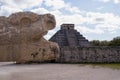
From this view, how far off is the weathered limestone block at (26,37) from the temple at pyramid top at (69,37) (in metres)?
22.6

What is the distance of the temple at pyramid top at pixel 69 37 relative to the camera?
42.4m

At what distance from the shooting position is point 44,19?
50.9 ft

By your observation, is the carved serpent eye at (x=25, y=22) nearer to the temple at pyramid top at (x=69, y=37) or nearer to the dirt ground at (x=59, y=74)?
the dirt ground at (x=59, y=74)

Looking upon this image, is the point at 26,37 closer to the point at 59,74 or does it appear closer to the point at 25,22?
the point at 25,22

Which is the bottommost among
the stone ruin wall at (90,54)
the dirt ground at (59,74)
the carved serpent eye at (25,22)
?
the dirt ground at (59,74)

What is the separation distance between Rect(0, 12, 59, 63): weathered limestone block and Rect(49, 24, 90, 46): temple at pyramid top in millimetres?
22642

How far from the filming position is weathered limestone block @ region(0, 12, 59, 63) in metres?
12.5

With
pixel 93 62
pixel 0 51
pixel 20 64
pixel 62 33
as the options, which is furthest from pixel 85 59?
pixel 62 33

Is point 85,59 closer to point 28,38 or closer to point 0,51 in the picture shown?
point 28,38

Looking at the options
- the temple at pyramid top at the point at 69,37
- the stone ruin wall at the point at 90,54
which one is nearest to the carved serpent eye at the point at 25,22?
the stone ruin wall at the point at 90,54

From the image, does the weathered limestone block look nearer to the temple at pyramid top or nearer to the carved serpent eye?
the carved serpent eye

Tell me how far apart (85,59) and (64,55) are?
1.75 meters

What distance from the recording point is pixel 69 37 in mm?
44719

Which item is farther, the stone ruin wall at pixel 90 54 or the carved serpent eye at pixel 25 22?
the stone ruin wall at pixel 90 54
